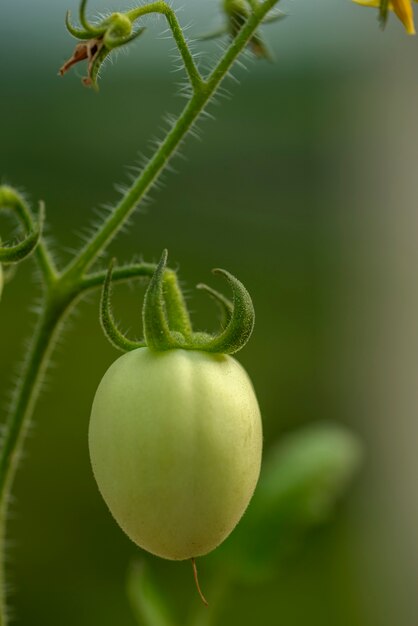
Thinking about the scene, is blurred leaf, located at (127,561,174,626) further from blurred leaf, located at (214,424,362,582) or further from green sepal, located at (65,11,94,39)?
green sepal, located at (65,11,94,39)

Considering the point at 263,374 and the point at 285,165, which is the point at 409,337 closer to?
the point at 263,374

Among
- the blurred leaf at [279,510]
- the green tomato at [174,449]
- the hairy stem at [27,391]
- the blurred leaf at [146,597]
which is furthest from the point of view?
the blurred leaf at [279,510]

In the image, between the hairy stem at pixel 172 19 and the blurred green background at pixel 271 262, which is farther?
the blurred green background at pixel 271 262

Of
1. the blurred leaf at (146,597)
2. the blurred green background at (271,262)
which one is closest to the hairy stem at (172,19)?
the blurred leaf at (146,597)

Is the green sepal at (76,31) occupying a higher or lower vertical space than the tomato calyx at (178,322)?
higher

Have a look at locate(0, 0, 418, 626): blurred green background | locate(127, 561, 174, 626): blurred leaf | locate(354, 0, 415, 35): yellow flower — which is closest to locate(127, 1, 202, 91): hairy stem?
locate(354, 0, 415, 35): yellow flower

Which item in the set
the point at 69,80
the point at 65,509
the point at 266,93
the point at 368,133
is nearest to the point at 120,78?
the point at 69,80

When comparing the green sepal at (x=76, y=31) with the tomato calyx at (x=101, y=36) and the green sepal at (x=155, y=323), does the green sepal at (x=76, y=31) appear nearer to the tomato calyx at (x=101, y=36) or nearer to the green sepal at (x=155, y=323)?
the tomato calyx at (x=101, y=36)
